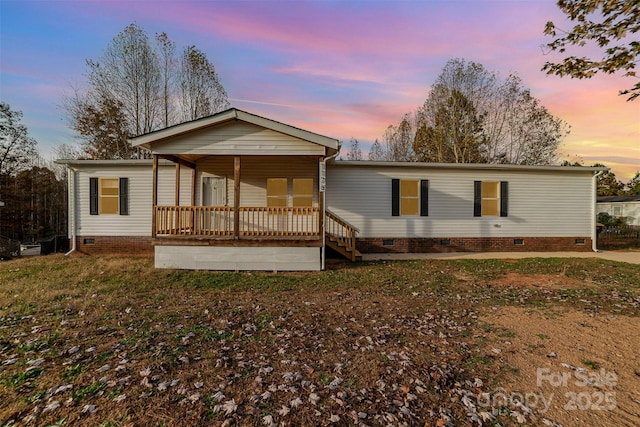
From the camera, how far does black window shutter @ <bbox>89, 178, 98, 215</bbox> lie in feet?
36.9

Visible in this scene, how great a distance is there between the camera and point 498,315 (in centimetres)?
→ 503

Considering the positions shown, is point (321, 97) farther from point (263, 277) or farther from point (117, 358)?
point (117, 358)

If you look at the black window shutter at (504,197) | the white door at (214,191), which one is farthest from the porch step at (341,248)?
the black window shutter at (504,197)

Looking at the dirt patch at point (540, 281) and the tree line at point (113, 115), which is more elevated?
the tree line at point (113, 115)

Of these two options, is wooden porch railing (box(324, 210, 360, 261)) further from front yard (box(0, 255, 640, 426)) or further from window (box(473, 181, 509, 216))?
window (box(473, 181, 509, 216))

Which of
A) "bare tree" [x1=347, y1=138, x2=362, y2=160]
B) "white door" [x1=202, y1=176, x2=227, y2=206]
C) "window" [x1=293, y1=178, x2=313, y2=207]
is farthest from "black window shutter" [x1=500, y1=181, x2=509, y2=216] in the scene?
"bare tree" [x1=347, y1=138, x2=362, y2=160]

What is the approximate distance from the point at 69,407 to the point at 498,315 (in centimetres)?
566

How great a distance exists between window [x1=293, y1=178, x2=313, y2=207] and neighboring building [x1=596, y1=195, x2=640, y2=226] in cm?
3366

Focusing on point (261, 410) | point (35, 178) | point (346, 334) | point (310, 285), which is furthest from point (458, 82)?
point (35, 178)

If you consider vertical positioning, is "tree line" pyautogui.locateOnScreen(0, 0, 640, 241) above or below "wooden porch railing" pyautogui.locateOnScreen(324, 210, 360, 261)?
above

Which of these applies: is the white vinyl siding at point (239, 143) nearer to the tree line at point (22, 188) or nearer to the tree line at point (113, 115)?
the tree line at point (113, 115)

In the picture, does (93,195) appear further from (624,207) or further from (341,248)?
(624,207)

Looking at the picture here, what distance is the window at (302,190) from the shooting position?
11.5 m

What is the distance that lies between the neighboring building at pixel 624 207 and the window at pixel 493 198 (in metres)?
26.8
